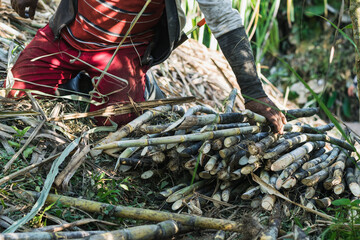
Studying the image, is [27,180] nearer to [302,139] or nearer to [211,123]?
[211,123]

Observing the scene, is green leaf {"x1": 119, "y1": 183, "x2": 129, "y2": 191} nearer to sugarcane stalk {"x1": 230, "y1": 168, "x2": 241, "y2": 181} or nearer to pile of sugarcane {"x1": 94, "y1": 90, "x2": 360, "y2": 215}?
pile of sugarcane {"x1": 94, "y1": 90, "x2": 360, "y2": 215}

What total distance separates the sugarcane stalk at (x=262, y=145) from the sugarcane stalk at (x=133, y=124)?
2.10 ft

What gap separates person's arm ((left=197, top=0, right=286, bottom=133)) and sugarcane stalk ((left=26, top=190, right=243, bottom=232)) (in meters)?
0.69

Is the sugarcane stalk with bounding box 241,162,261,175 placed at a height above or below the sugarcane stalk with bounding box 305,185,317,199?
A: above

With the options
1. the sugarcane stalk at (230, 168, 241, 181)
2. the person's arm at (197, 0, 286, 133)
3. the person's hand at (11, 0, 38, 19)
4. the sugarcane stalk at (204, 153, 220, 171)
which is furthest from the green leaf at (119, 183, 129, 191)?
the person's hand at (11, 0, 38, 19)

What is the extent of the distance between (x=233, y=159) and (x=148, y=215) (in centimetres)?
47

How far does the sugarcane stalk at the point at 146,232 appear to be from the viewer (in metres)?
1.30

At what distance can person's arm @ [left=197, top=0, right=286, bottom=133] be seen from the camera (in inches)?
79.6

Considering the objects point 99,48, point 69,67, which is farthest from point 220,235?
point 69,67

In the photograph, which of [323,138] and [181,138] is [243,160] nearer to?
[181,138]

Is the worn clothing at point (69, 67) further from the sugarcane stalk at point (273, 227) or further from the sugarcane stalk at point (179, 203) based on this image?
the sugarcane stalk at point (273, 227)

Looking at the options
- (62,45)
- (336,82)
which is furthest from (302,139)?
→ (336,82)

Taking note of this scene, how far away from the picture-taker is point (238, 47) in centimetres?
205

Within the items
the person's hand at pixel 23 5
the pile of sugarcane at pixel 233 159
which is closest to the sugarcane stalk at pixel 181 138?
the pile of sugarcane at pixel 233 159
